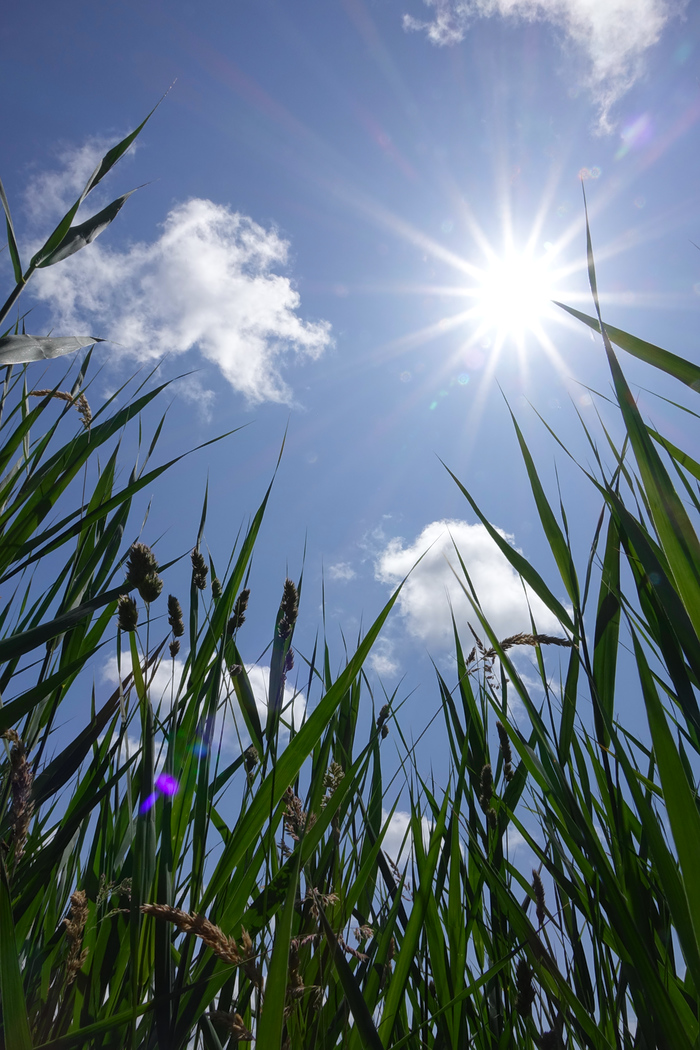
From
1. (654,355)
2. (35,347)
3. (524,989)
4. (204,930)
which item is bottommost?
(524,989)

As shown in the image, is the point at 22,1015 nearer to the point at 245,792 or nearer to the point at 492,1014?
the point at 245,792

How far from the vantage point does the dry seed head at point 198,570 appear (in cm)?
129

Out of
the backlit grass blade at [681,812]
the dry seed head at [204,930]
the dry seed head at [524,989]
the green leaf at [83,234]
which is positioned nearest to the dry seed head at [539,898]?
the dry seed head at [524,989]

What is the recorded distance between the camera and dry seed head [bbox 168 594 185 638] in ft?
4.79

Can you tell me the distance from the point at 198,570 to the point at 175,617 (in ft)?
0.84

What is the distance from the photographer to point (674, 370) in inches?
34.0

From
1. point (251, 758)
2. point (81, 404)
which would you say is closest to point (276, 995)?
point (251, 758)

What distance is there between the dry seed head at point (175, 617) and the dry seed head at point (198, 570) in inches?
8.7

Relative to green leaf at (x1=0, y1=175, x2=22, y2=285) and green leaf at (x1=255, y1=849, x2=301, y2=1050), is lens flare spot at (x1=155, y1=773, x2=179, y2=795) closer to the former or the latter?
green leaf at (x1=255, y1=849, x2=301, y2=1050)

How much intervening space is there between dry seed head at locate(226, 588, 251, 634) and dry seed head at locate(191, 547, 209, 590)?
0.09 metres

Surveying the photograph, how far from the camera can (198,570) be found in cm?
131

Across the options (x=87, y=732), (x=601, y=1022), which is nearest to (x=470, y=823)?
(x=601, y=1022)

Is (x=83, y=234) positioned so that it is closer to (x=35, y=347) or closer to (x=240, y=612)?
(x=35, y=347)

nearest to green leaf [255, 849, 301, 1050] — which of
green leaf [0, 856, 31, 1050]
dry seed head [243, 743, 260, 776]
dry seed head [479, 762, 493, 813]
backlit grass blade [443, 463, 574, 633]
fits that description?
green leaf [0, 856, 31, 1050]
